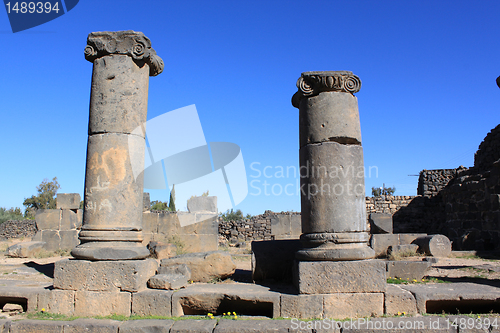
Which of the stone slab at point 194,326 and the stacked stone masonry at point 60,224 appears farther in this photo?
the stacked stone masonry at point 60,224

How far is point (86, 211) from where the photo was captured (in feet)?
18.0

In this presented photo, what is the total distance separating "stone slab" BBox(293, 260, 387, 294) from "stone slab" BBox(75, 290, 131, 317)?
2.34 m

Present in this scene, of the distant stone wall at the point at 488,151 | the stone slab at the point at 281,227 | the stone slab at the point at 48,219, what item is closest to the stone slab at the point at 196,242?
the stone slab at the point at 281,227

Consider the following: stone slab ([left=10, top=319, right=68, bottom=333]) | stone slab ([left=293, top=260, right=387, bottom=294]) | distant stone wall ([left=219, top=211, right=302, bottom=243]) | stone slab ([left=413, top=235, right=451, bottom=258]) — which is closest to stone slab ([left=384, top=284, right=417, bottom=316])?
stone slab ([left=293, top=260, right=387, bottom=294])

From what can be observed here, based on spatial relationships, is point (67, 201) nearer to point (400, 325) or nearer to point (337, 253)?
point (337, 253)

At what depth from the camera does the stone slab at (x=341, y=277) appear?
481 cm

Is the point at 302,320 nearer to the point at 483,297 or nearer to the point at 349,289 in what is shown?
the point at 349,289

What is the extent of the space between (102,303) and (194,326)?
1.49 meters

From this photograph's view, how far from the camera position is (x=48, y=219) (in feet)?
47.1

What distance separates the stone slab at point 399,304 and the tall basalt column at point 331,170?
23.0 inches

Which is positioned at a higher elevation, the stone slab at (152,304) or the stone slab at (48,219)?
the stone slab at (48,219)

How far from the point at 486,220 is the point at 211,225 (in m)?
10.4

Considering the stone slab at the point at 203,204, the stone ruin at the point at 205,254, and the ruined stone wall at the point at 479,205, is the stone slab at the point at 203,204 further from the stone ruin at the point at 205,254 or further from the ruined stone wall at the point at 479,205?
the ruined stone wall at the point at 479,205

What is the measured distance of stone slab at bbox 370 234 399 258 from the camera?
12.8 meters
